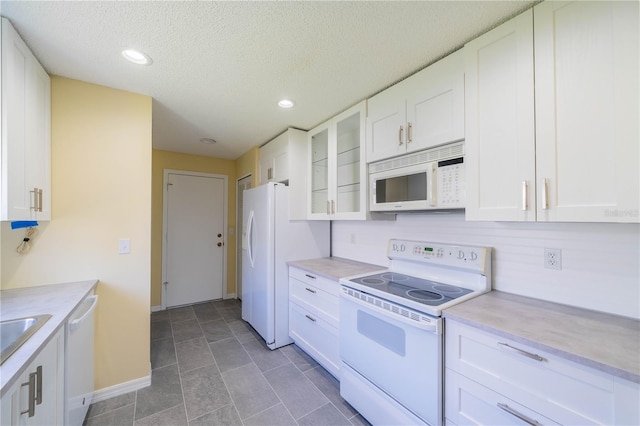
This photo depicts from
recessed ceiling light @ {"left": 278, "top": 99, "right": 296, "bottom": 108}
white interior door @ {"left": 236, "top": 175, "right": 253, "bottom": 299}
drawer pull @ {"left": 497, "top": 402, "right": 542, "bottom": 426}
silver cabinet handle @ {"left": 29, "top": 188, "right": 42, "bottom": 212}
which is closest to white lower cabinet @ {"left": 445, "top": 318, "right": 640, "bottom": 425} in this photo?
drawer pull @ {"left": 497, "top": 402, "right": 542, "bottom": 426}

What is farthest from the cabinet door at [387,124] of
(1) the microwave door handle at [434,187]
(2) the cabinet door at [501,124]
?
(2) the cabinet door at [501,124]

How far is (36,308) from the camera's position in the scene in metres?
1.34

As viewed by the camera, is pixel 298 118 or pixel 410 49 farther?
pixel 298 118

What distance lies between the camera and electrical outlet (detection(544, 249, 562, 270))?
4.56ft

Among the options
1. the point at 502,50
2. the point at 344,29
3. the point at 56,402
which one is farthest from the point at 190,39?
the point at 56,402

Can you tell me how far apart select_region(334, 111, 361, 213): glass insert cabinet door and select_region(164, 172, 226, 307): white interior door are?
2575 mm

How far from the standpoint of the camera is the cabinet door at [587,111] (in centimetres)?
98

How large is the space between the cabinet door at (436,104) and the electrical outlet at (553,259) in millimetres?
Answer: 824

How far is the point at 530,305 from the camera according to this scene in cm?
136

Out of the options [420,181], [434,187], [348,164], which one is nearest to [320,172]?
[348,164]

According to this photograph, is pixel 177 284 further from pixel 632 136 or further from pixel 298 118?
pixel 632 136

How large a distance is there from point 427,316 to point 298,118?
2.15 m

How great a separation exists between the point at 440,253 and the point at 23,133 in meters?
2.70

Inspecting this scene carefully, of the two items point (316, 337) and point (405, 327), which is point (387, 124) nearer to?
point (405, 327)
